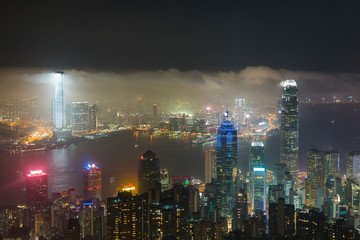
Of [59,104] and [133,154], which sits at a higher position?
[59,104]

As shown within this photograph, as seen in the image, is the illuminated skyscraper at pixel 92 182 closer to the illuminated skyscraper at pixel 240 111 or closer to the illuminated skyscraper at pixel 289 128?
the illuminated skyscraper at pixel 240 111

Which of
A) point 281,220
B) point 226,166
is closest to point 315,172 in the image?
point 226,166

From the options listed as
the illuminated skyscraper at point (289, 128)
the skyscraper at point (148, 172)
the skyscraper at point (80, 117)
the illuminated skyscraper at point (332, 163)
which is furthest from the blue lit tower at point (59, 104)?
the illuminated skyscraper at point (332, 163)

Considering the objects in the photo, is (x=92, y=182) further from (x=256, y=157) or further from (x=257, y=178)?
(x=256, y=157)

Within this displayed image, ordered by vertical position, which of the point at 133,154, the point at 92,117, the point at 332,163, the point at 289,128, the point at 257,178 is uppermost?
the point at 92,117

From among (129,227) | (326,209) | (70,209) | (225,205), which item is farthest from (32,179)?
(326,209)
